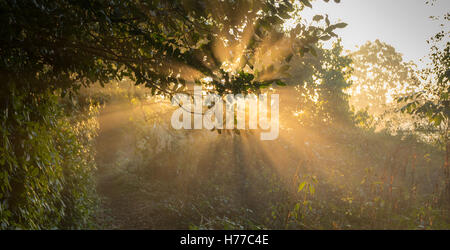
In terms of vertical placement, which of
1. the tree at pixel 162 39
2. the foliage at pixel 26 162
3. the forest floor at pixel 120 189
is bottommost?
the forest floor at pixel 120 189

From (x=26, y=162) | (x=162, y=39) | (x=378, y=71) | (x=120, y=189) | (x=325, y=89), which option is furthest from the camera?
(x=378, y=71)

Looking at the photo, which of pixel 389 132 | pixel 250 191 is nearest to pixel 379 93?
pixel 389 132

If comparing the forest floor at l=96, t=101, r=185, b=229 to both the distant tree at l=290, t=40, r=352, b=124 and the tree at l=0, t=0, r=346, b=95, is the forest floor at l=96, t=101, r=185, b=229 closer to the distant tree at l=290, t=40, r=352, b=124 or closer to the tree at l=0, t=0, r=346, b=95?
the tree at l=0, t=0, r=346, b=95

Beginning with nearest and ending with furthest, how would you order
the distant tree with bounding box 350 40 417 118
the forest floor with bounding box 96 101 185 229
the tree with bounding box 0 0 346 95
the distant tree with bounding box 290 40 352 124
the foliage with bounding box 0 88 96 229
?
Answer: the tree with bounding box 0 0 346 95 < the foliage with bounding box 0 88 96 229 < the forest floor with bounding box 96 101 185 229 < the distant tree with bounding box 290 40 352 124 < the distant tree with bounding box 350 40 417 118

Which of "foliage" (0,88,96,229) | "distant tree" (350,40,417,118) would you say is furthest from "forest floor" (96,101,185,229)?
"distant tree" (350,40,417,118)

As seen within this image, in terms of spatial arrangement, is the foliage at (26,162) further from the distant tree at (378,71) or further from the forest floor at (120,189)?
the distant tree at (378,71)

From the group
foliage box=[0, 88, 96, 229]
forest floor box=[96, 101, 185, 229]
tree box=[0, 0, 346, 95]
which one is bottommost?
forest floor box=[96, 101, 185, 229]

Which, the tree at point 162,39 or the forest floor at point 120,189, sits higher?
the tree at point 162,39

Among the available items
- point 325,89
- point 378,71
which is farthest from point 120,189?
point 378,71

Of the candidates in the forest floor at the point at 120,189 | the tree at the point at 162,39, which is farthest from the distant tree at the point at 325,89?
the tree at the point at 162,39

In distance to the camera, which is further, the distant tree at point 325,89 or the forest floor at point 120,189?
the distant tree at point 325,89

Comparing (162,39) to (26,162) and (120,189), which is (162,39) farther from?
(120,189)

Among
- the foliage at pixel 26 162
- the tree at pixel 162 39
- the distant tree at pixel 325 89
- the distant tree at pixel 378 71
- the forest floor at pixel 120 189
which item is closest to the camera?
the tree at pixel 162 39
